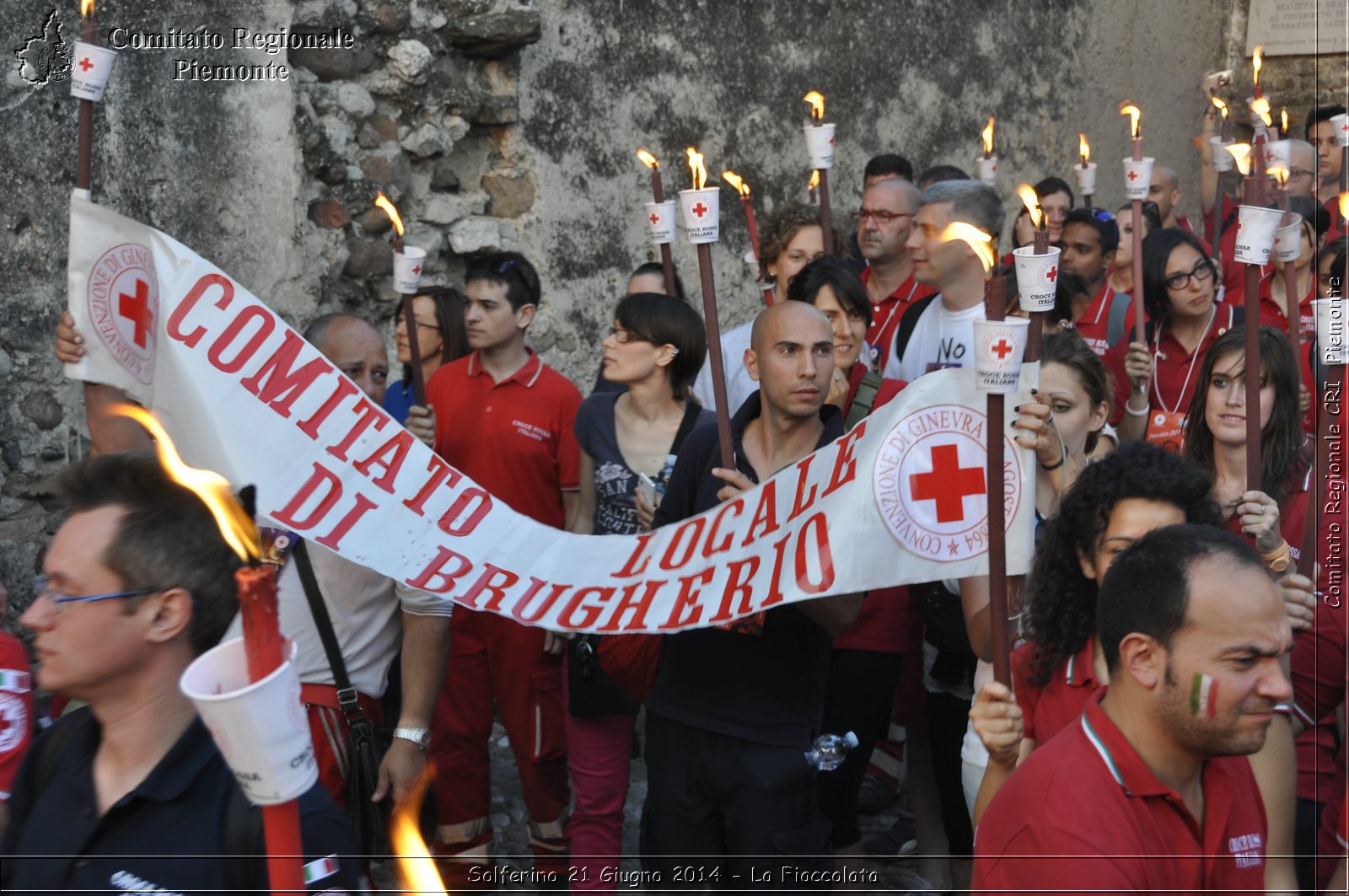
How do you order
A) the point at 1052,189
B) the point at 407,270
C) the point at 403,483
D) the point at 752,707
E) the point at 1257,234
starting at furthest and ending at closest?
the point at 1052,189, the point at 407,270, the point at 403,483, the point at 752,707, the point at 1257,234

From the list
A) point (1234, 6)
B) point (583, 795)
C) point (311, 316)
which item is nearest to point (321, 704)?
point (583, 795)

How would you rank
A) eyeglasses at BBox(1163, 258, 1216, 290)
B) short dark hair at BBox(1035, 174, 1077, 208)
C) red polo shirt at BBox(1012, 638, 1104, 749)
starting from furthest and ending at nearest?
short dark hair at BBox(1035, 174, 1077, 208) < eyeglasses at BBox(1163, 258, 1216, 290) < red polo shirt at BBox(1012, 638, 1104, 749)

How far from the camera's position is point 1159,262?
564 cm

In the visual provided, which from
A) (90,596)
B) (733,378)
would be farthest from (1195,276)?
(90,596)

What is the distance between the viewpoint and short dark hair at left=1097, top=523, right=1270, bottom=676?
218 cm

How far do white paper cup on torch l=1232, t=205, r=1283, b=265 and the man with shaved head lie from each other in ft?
3.42

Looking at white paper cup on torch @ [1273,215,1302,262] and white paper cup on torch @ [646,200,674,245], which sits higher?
white paper cup on torch @ [646,200,674,245]

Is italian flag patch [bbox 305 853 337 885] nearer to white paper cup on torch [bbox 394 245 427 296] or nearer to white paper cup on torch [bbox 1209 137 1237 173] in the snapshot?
white paper cup on torch [bbox 394 245 427 296]

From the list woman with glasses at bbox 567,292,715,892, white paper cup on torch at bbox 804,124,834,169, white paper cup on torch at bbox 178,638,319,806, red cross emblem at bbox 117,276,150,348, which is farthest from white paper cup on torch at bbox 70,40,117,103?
white paper cup on torch at bbox 178,638,319,806

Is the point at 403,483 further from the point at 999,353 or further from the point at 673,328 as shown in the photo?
the point at 999,353

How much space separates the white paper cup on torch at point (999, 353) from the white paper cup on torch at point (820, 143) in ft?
8.67

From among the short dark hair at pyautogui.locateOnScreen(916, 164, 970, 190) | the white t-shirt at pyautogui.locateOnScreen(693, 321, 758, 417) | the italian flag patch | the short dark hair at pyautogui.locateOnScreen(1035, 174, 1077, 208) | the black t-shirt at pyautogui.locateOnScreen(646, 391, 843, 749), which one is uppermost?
the short dark hair at pyautogui.locateOnScreen(1035, 174, 1077, 208)

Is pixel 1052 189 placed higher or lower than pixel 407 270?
higher

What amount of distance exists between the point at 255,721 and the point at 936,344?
3.83 m
